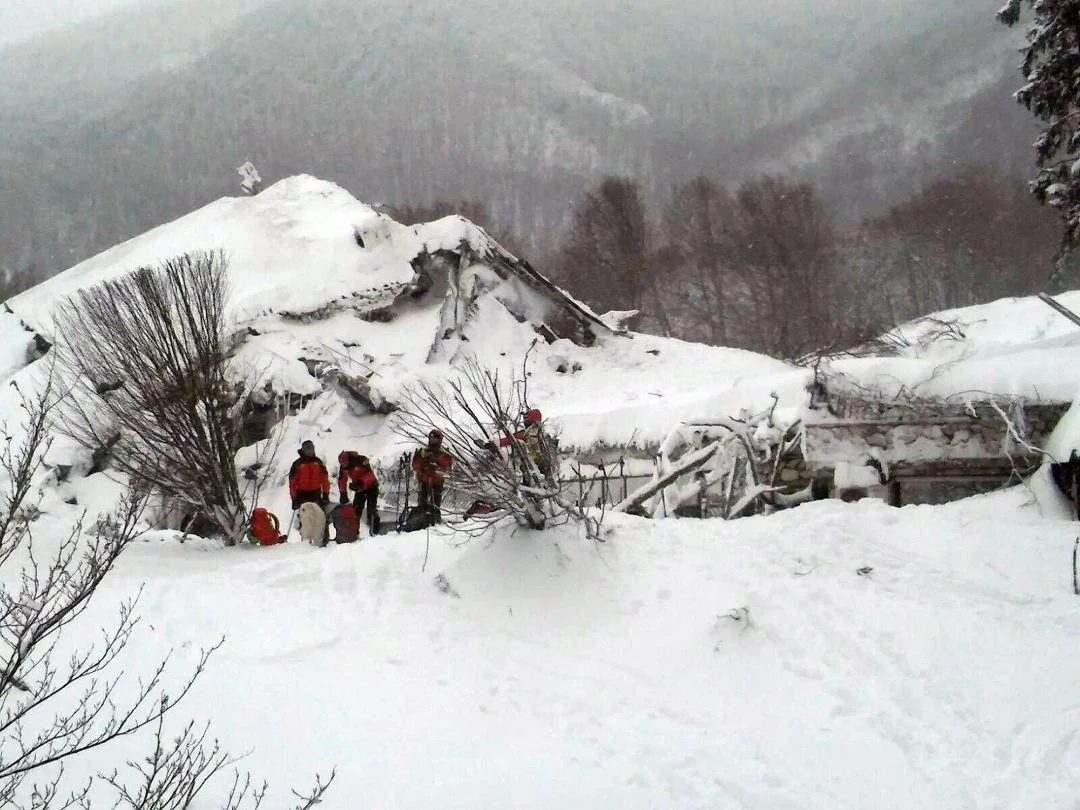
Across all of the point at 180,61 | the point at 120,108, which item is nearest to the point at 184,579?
the point at 120,108

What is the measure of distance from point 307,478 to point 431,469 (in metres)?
1.90

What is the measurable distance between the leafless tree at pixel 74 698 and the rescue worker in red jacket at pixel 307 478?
3054mm

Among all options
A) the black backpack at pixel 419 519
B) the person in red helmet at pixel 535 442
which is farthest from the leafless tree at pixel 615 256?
the person in red helmet at pixel 535 442

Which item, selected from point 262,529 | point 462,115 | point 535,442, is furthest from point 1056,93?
point 462,115

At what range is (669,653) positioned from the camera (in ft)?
19.4

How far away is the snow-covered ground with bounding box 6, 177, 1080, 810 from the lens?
4.47 metres

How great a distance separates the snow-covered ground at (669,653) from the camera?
4473 millimetres

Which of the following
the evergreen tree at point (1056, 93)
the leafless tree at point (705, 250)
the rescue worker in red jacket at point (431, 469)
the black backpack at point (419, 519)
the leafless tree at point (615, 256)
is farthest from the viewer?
the leafless tree at point (615, 256)

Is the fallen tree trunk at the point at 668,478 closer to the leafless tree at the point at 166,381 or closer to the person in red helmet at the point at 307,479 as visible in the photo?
the person in red helmet at the point at 307,479

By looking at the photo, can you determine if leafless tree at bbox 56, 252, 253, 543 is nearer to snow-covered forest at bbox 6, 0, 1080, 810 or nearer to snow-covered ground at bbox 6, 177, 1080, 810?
snow-covered forest at bbox 6, 0, 1080, 810

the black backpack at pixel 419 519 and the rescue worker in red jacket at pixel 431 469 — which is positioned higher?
the rescue worker in red jacket at pixel 431 469

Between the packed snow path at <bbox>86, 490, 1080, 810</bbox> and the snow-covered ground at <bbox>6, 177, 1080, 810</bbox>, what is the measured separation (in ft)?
0.06

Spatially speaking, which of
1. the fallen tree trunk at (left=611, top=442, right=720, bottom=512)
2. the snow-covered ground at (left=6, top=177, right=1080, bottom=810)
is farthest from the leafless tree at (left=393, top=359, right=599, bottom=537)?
the fallen tree trunk at (left=611, top=442, right=720, bottom=512)

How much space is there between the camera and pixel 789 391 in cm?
1138
